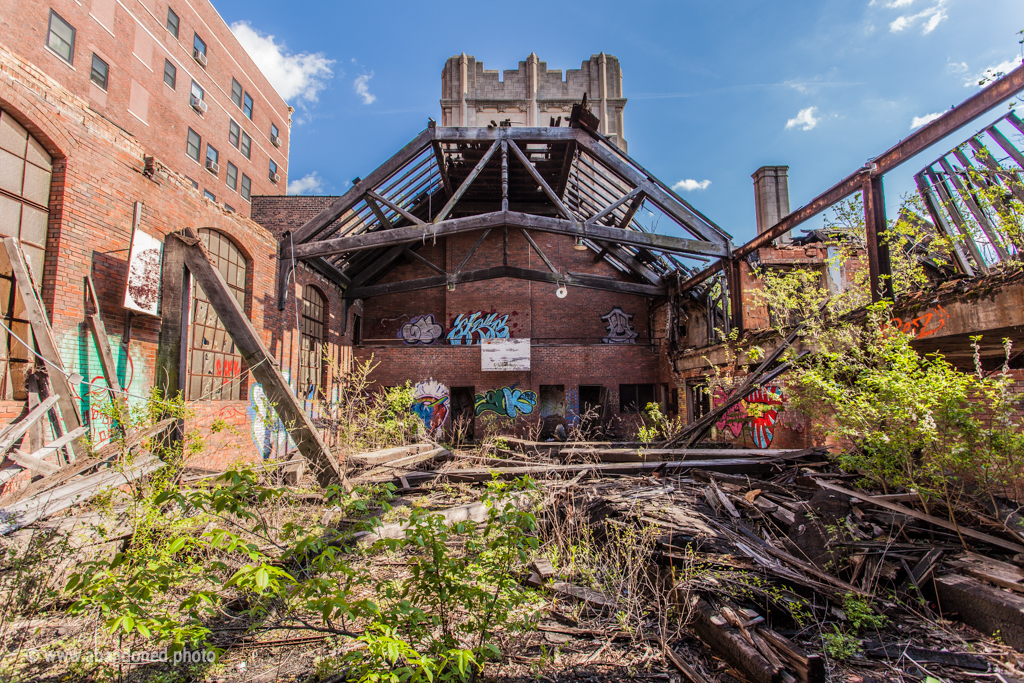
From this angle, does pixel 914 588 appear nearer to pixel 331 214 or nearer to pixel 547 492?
pixel 547 492

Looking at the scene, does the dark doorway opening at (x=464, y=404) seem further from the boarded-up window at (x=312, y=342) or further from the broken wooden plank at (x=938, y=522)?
the broken wooden plank at (x=938, y=522)

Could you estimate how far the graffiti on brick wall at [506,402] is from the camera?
51.3ft

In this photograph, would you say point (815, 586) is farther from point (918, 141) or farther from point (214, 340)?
point (214, 340)

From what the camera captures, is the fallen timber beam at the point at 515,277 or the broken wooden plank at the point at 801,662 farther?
the fallen timber beam at the point at 515,277

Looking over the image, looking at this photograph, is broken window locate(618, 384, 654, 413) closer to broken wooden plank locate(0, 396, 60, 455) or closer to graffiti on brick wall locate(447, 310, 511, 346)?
graffiti on brick wall locate(447, 310, 511, 346)

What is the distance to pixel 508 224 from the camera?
37.1ft

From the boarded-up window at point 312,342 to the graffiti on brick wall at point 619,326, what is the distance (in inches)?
369

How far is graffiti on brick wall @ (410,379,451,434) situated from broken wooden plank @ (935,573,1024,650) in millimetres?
13196

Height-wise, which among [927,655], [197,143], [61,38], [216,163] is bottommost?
[927,655]

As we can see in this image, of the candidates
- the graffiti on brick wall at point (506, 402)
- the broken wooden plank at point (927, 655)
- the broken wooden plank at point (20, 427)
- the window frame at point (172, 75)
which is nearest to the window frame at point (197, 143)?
the window frame at point (172, 75)

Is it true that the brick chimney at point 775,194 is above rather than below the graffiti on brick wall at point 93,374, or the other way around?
above

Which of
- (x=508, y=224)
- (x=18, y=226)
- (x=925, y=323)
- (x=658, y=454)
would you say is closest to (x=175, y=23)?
(x=508, y=224)

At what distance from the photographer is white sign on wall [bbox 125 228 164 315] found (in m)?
6.62

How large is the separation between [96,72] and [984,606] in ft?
83.8
